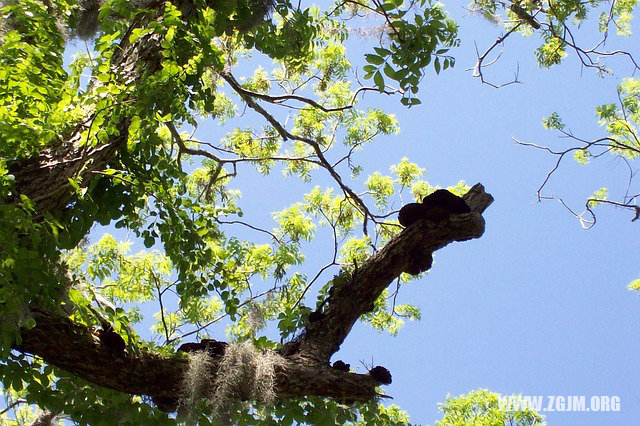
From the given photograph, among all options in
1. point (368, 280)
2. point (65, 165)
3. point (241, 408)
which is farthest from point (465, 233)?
point (65, 165)

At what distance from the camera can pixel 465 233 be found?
373 cm

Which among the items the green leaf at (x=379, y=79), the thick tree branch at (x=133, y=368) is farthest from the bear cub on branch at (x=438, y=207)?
the thick tree branch at (x=133, y=368)

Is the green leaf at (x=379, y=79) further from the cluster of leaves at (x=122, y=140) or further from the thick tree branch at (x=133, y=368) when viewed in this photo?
the thick tree branch at (x=133, y=368)

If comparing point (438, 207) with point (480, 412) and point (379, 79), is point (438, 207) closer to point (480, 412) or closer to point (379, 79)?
point (379, 79)

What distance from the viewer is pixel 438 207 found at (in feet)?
12.3

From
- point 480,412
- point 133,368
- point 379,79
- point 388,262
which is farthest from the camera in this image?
point 480,412

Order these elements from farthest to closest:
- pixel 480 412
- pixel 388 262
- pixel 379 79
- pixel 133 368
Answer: pixel 480 412 < pixel 388 262 < pixel 379 79 < pixel 133 368

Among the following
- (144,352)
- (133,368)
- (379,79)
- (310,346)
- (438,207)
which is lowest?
(133,368)

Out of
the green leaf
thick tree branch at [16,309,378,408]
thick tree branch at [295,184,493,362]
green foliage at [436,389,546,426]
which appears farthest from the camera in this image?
green foliage at [436,389,546,426]

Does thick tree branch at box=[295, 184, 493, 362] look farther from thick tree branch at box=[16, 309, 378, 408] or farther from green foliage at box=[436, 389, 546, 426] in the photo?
green foliage at box=[436, 389, 546, 426]

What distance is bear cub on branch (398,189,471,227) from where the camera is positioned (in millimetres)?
3730

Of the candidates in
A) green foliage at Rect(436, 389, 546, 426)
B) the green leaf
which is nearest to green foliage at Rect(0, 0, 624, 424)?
the green leaf

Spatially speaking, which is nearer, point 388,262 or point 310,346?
point 310,346

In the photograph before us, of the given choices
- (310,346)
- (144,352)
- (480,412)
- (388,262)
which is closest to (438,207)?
(388,262)
